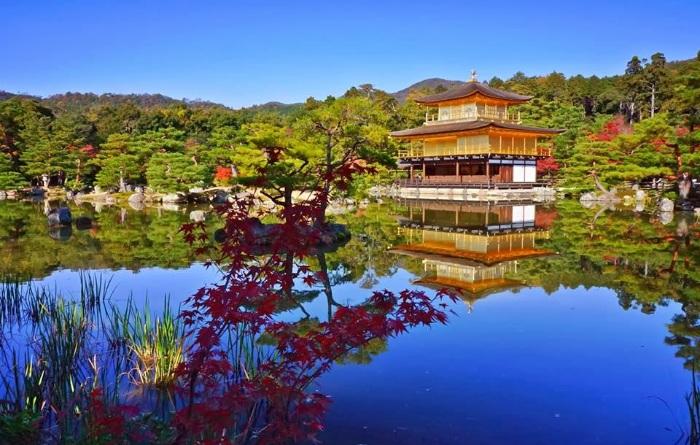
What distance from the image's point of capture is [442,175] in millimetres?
36531

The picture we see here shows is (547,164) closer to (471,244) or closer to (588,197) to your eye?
(588,197)

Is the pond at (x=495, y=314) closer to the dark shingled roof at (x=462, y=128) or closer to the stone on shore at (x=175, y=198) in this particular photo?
the stone on shore at (x=175, y=198)

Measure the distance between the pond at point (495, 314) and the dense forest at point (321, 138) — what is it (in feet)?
9.81

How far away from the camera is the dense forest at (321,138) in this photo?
58.3ft

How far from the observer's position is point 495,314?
845 centimetres

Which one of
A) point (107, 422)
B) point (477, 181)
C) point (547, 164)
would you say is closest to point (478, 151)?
point (477, 181)

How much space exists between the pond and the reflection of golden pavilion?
0.24 ft

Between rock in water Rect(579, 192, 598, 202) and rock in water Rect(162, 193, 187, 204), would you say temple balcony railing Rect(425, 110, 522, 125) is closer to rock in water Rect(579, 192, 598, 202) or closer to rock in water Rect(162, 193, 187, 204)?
rock in water Rect(579, 192, 598, 202)

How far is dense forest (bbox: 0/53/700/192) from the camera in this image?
17766 mm

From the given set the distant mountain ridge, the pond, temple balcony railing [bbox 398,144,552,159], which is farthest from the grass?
the distant mountain ridge

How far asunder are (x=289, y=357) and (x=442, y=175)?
33789mm

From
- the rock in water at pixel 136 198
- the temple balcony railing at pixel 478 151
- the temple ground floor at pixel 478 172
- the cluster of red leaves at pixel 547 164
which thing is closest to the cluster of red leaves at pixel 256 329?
the temple ground floor at pixel 478 172

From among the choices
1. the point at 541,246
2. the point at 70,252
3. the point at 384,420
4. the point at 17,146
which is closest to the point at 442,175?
the point at 541,246

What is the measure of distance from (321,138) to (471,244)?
8.07 metres
